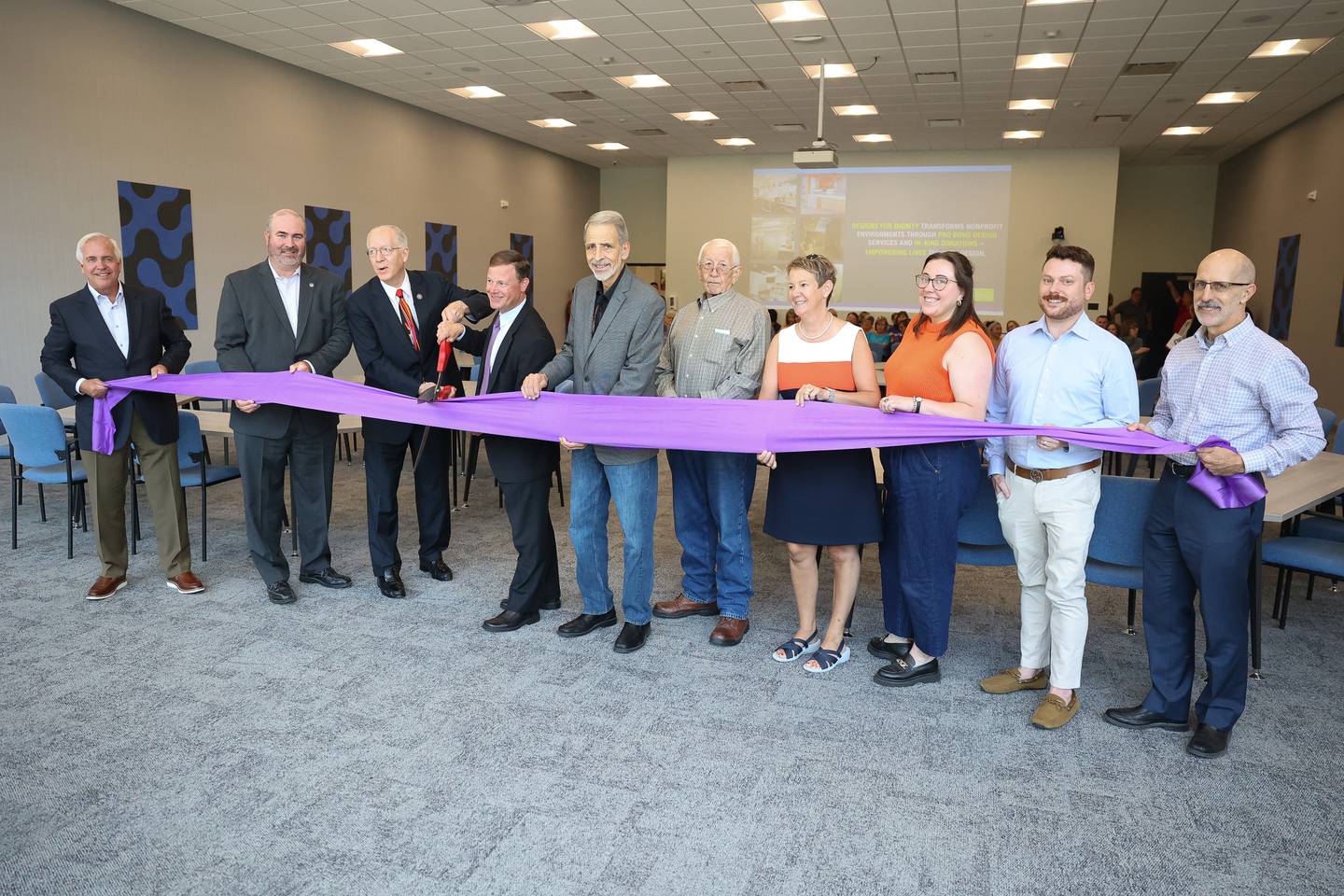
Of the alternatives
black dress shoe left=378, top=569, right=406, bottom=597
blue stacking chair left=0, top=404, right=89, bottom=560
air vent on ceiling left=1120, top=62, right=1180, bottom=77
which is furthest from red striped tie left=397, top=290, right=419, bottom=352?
air vent on ceiling left=1120, top=62, right=1180, bottom=77

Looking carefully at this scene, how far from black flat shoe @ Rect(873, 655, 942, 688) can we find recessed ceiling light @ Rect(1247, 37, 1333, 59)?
825 cm

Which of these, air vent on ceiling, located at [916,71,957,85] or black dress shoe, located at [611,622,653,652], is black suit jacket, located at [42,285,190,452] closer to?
black dress shoe, located at [611,622,653,652]

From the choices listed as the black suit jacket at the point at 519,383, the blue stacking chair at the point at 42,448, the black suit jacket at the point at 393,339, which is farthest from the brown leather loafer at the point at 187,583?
the black suit jacket at the point at 519,383

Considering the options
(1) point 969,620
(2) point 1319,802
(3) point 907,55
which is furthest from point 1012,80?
(2) point 1319,802

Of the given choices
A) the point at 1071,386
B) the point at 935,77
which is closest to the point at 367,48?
the point at 935,77

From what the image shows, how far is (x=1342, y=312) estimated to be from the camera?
970cm

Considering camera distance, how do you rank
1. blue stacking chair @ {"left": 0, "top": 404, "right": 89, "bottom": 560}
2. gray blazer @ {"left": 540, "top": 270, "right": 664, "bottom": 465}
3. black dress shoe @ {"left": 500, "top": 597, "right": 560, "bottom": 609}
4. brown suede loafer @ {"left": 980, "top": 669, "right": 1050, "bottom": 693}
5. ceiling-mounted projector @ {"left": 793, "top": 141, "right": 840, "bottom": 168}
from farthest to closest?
1. ceiling-mounted projector @ {"left": 793, "top": 141, "right": 840, "bottom": 168}
2. blue stacking chair @ {"left": 0, "top": 404, "right": 89, "bottom": 560}
3. black dress shoe @ {"left": 500, "top": 597, "right": 560, "bottom": 609}
4. gray blazer @ {"left": 540, "top": 270, "right": 664, "bottom": 465}
5. brown suede loafer @ {"left": 980, "top": 669, "right": 1050, "bottom": 693}

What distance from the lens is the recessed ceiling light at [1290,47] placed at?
26.9 ft

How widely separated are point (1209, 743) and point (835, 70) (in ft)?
28.6

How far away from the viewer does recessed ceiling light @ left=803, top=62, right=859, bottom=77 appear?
31.4ft

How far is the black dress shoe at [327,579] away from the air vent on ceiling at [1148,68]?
30.4 feet

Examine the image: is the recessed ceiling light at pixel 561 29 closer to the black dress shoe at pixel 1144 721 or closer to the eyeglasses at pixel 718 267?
the eyeglasses at pixel 718 267

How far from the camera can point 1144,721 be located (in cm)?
286

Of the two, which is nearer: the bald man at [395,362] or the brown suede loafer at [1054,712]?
the brown suede loafer at [1054,712]
